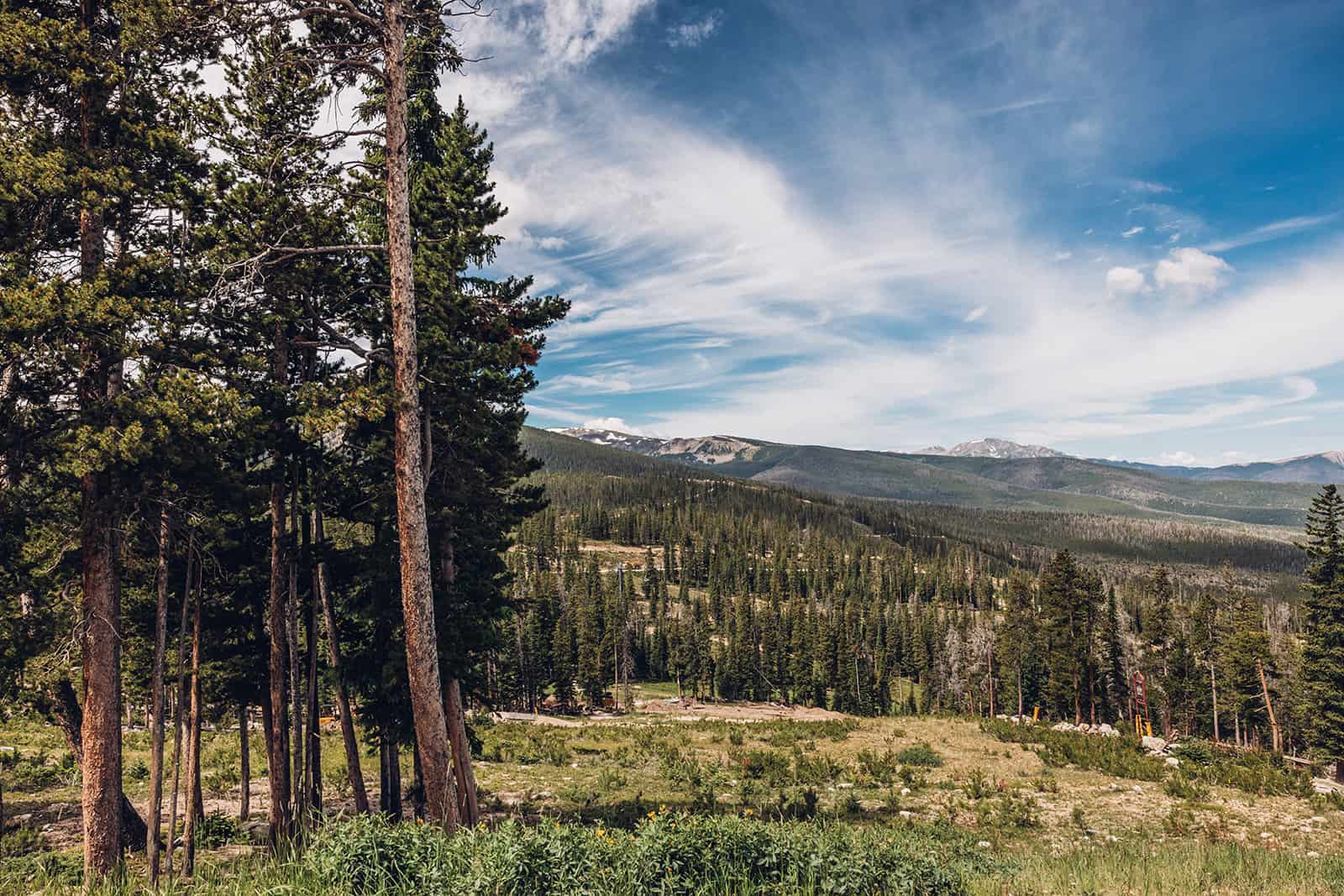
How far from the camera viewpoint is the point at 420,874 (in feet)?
17.4

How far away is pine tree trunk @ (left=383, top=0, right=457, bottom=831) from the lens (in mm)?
8789

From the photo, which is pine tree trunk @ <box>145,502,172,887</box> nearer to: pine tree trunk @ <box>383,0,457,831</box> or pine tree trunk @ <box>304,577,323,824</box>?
pine tree trunk @ <box>304,577,323,824</box>

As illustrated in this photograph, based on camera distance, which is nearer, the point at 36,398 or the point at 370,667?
the point at 36,398

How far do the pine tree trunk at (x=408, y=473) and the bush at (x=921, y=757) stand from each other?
79.6ft

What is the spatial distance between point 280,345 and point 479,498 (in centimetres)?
578

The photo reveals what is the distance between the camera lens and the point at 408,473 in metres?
8.99

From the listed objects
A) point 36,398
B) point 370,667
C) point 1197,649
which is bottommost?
point 1197,649

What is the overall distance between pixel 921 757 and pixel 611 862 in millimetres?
26532

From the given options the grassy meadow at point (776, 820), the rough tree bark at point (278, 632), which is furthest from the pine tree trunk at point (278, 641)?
the grassy meadow at point (776, 820)

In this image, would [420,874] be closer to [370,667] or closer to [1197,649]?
[370,667]

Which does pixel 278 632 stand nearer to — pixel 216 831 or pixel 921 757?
pixel 216 831

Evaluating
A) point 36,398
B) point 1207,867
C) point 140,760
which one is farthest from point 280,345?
point 140,760

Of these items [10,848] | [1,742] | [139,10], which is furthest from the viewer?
[1,742]

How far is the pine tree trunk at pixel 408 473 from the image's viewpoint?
8.79 m
